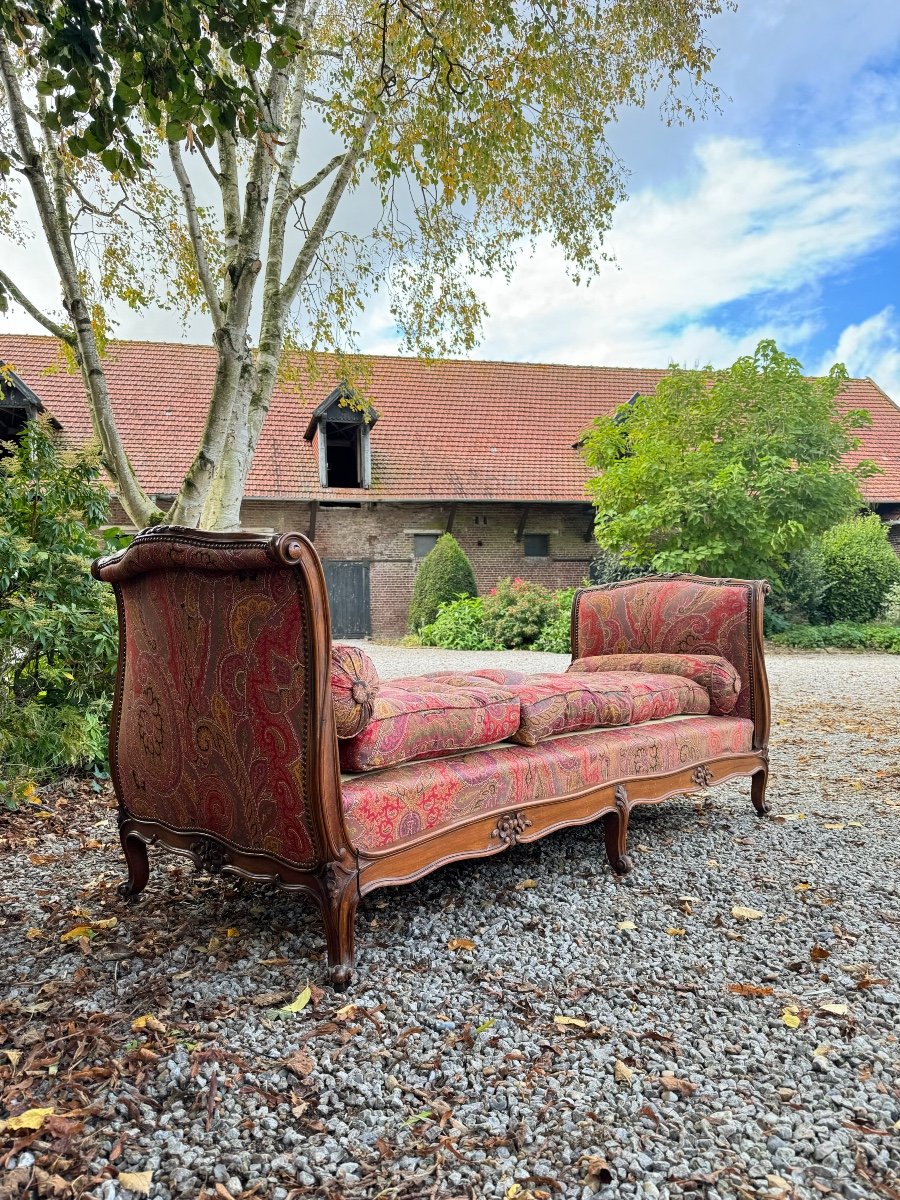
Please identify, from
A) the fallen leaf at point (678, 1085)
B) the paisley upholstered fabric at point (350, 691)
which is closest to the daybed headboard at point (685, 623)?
the paisley upholstered fabric at point (350, 691)

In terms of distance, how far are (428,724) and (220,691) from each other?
0.69m

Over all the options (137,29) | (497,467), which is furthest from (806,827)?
(497,467)

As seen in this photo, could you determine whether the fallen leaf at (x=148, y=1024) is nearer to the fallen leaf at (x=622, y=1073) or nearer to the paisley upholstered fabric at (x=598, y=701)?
the fallen leaf at (x=622, y=1073)

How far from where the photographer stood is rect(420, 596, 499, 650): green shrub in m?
12.9

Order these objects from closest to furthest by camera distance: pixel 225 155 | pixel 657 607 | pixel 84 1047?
pixel 84 1047 → pixel 657 607 → pixel 225 155

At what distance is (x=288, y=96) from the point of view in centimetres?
658

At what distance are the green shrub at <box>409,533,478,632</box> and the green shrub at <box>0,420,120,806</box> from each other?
10.2 metres

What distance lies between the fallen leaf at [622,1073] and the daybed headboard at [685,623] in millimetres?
2473

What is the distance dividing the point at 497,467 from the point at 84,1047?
47.9ft

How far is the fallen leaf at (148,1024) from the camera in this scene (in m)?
1.87

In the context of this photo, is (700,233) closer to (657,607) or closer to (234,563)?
(657,607)

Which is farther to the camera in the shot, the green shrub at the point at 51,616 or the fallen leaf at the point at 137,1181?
the green shrub at the point at 51,616

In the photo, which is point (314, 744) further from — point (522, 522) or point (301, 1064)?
point (522, 522)

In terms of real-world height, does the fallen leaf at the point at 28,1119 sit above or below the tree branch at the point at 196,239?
below
